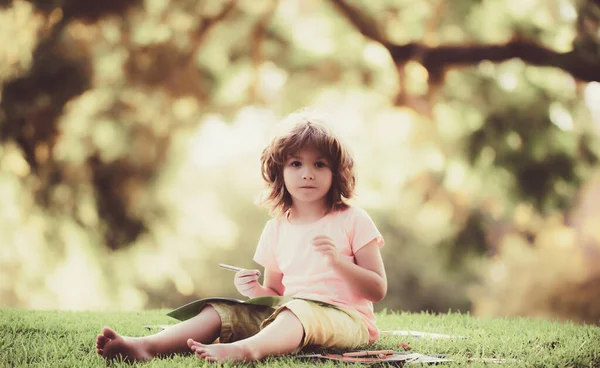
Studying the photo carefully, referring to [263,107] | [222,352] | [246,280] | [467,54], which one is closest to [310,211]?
[246,280]

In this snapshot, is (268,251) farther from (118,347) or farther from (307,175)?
(118,347)

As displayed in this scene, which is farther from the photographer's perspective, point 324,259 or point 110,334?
point 324,259

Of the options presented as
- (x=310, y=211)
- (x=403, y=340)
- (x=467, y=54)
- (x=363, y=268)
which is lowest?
(x=403, y=340)

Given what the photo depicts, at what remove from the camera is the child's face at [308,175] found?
1640mm

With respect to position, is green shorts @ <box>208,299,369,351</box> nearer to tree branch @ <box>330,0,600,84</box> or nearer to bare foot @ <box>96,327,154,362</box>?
bare foot @ <box>96,327,154,362</box>

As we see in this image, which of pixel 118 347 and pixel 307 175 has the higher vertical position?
pixel 307 175

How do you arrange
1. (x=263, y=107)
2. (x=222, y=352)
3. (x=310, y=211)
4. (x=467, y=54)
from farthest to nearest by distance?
(x=263, y=107)
(x=467, y=54)
(x=310, y=211)
(x=222, y=352)

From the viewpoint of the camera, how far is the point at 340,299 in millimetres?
1618

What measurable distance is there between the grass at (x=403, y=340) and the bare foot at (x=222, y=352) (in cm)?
3

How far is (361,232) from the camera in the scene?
64.2 inches

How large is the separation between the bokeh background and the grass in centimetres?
156

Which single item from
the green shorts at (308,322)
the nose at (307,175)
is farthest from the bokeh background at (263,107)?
the green shorts at (308,322)

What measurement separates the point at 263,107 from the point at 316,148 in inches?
110

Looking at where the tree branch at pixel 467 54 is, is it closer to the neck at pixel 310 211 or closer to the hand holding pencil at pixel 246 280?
the neck at pixel 310 211
